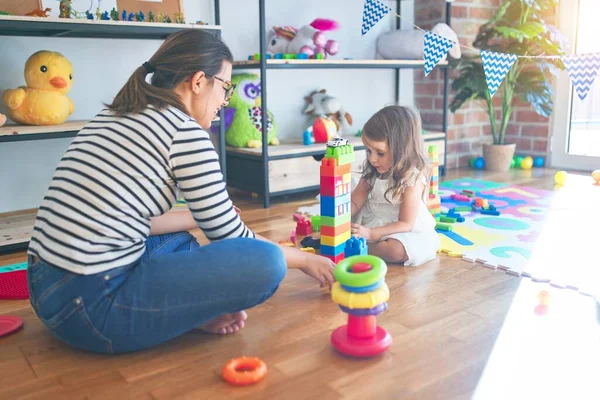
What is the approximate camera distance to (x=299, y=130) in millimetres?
3127

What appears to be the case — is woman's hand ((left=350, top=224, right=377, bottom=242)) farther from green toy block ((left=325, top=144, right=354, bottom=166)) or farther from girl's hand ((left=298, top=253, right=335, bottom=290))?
girl's hand ((left=298, top=253, right=335, bottom=290))

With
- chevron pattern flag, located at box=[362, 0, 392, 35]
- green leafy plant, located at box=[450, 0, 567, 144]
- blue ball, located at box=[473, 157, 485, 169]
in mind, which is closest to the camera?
chevron pattern flag, located at box=[362, 0, 392, 35]

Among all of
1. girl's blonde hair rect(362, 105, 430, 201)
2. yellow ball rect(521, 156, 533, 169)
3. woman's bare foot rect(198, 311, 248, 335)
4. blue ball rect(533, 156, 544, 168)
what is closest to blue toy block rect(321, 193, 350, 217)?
girl's blonde hair rect(362, 105, 430, 201)

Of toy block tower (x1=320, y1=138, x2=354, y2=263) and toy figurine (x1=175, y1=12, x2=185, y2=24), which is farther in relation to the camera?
toy figurine (x1=175, y1=12, x2=185, y2=24)

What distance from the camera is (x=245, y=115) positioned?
9.05 feet

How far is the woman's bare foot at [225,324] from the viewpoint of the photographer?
131cm

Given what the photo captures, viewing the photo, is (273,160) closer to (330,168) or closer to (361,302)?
(330,168)

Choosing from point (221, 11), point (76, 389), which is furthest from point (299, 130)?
point (76, 389)

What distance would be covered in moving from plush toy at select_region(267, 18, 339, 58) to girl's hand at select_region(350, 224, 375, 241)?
123 cm

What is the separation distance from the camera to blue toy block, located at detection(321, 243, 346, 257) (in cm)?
162

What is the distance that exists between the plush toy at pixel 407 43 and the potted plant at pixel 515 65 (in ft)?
0.72

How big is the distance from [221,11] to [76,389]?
2047mm

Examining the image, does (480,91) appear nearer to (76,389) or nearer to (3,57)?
(3,57)

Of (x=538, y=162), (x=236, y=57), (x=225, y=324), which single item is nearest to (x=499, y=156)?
(x=538, y=162)
